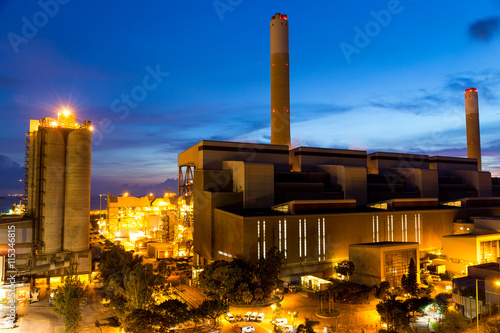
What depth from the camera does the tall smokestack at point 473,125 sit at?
373ft

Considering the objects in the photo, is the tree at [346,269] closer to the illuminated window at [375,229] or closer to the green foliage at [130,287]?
the illuminated window at [375,229]

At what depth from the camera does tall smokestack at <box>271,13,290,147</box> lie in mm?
81688

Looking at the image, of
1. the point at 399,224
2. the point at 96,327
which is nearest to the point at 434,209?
the point at 399,224

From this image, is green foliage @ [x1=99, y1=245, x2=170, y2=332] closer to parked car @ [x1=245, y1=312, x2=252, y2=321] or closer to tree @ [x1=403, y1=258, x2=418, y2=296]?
parked car @ [x1=245, y1=312, x2=252, y2=321]

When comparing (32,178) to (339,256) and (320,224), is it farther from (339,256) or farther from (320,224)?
(339,256)

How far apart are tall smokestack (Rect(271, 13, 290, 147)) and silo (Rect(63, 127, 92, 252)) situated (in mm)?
41586

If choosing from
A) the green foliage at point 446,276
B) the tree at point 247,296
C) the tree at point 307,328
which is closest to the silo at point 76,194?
the tree at point 247,296

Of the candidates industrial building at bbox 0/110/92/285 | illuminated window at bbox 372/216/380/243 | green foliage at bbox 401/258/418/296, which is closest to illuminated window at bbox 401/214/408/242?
illuminated window at bbox 372/216/380/243

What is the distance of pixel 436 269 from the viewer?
5825 centimetres

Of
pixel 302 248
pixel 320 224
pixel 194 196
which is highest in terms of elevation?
pixel 194 196

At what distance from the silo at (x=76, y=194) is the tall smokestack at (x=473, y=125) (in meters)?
115

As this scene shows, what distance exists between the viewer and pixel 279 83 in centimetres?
8250

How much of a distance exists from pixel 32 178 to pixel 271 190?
139 ft

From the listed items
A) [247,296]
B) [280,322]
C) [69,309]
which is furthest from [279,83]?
[69,309]
